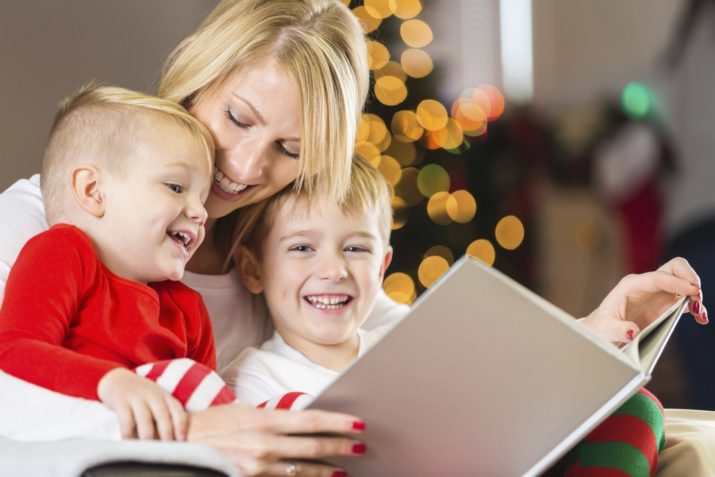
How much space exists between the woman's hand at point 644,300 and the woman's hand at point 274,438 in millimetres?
572

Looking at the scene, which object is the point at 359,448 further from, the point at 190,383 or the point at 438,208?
the point at 438,208

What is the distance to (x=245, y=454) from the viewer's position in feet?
3.34

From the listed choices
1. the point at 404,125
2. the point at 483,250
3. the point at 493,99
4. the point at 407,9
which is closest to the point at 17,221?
the point at 404,125

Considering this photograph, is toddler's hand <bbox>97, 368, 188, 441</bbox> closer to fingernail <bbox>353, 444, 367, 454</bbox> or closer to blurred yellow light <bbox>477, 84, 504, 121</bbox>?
fingernail <bbox>353, 444, 367, 454</bbox>

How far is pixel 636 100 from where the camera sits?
4766mm

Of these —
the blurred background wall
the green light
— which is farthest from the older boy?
the green light

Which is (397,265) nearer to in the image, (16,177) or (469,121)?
(469,121)

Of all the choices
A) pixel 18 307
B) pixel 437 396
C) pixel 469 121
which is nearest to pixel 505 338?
pixel 437 396

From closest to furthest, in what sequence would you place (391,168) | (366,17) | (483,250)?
(366,17) → (391,168) → (483,250)

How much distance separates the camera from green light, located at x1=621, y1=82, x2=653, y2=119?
4.69 m

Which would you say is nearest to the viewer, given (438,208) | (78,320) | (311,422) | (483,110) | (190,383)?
(311,422)

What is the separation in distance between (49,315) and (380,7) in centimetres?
244

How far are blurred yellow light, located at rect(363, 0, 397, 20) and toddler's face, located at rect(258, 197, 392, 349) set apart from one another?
1.81m

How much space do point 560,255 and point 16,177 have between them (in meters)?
2.73
